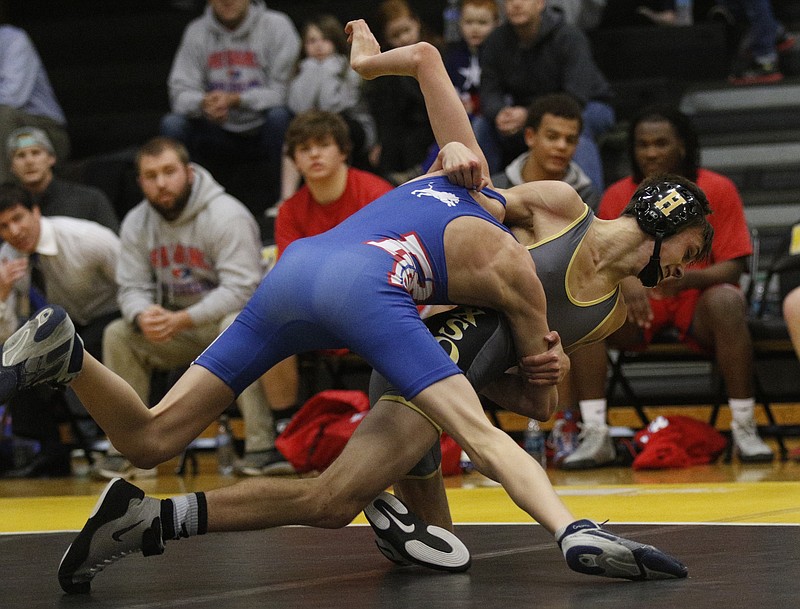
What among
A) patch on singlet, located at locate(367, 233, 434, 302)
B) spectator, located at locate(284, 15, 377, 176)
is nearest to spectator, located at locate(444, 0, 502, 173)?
spectator, located at locate(284, 15, 377, 176)

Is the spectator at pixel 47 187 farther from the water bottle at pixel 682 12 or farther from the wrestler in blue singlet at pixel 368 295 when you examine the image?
the wrestler in blue singlet at pixel 368 295

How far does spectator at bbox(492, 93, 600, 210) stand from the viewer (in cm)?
595

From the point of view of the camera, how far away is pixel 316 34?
7.63 metres

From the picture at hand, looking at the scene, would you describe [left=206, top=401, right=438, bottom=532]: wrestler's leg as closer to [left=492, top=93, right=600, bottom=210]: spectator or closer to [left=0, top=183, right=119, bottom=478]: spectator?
[left=492, top=93, right=600, bottom=210]: spectator

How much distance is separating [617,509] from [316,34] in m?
4.07

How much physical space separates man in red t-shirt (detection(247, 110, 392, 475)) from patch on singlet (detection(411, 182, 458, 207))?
2682 mm

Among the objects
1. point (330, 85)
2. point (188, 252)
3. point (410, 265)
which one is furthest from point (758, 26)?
point (410, 265)

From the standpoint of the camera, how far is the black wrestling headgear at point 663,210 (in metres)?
3.38

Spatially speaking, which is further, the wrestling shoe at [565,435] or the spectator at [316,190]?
the spectator at [316,190]

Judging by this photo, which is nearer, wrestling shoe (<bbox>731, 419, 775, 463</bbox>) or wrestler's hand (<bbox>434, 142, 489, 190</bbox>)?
wrestler's hand (<bbox>434, 142, 489, 190</bbox>)

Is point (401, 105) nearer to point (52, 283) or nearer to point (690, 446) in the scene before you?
point (52, 283)

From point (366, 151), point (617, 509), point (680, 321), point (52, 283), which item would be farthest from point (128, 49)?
point (617, 509)

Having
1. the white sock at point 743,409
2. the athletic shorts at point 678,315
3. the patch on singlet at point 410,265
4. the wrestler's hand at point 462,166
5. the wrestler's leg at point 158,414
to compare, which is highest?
the wrestler's hand at point 462,166

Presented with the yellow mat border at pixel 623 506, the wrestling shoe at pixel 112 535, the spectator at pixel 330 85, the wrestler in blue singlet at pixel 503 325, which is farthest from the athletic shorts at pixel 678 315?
the wrestling shoe at pixel 112 535
